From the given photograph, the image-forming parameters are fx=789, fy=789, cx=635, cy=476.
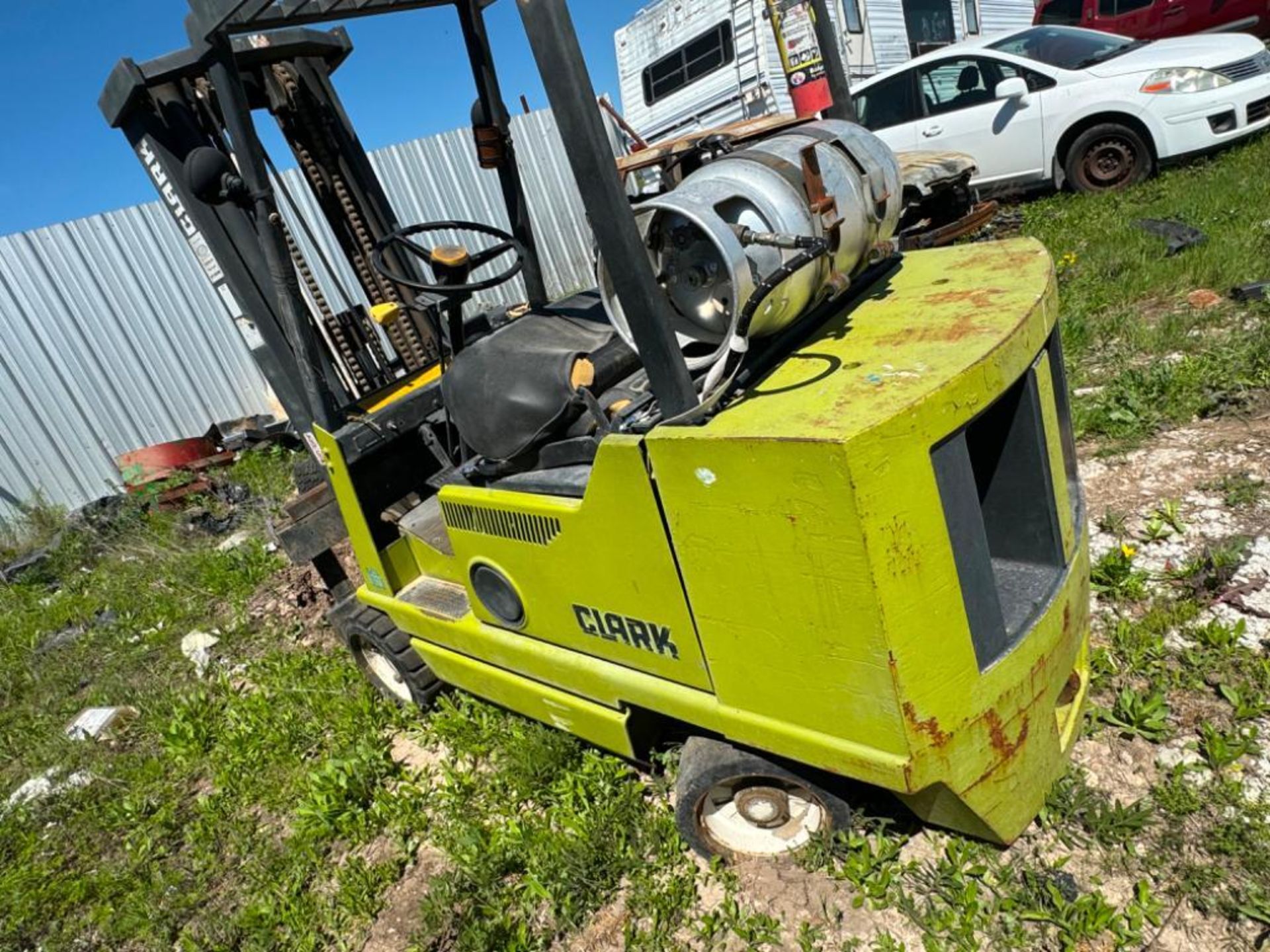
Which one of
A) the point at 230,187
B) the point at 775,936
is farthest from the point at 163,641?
the point at 775,936

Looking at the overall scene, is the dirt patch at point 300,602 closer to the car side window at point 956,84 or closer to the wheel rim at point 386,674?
the wheel rim at point 386,674

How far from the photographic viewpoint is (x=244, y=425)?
8516 mm

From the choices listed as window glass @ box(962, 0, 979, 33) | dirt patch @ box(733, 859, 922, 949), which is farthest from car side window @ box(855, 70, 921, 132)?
window glass @ box(962, 0, 979, 33)

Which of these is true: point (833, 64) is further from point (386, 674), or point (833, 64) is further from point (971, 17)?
point (971, 17)

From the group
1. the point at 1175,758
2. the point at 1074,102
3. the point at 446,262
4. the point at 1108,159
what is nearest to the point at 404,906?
the point at 446,262

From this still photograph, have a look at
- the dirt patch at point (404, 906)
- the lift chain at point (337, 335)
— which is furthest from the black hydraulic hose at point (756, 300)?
the lift chain at point (337, 335)

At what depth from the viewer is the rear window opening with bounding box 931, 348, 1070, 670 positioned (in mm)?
1764

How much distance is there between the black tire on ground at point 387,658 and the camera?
11.6 ft

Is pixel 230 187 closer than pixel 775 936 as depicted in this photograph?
No

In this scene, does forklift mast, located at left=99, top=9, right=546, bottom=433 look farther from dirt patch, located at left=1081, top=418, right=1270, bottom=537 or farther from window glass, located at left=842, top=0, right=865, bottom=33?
window glass, located at left=842, top=0, right=865, bottom=33

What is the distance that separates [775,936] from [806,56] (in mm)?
9423

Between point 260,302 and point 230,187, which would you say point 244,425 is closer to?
point 260,302

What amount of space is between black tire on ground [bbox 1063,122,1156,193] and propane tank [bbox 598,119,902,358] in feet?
21.2

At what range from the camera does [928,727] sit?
1.79 m
